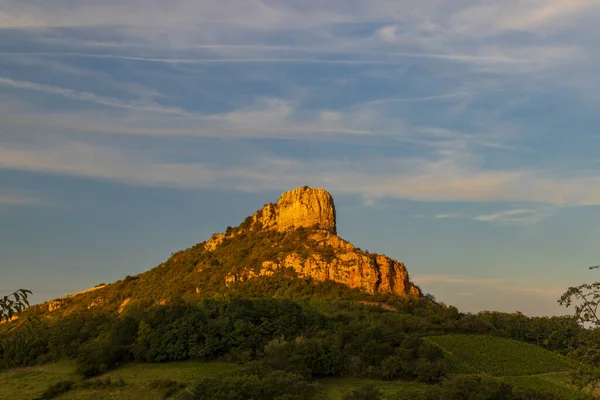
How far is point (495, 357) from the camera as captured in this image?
68.1 metres

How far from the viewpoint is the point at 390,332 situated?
216ft

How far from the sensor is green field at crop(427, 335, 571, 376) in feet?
211

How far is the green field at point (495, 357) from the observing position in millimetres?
64312

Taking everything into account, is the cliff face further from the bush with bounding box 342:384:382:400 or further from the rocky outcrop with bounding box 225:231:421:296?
the bush with bounding box 342:384:382:400

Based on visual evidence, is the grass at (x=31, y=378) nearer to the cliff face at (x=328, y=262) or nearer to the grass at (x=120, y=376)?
the grass at (x=120, y=376)

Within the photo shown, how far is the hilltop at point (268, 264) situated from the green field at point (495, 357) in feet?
89.9

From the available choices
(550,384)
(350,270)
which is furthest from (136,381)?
(350,270)

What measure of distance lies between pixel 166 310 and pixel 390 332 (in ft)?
96.0

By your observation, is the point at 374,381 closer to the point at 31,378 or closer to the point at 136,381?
the point at 136,381

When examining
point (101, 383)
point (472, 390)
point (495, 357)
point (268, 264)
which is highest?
point (268, 264)

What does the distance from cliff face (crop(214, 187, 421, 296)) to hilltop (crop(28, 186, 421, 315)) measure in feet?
0.58

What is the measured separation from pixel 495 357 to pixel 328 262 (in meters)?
43.3

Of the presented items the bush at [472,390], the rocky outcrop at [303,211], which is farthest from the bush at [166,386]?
the rocky outcrop at [303,211]

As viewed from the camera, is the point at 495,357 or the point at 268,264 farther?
the point at 268,264
